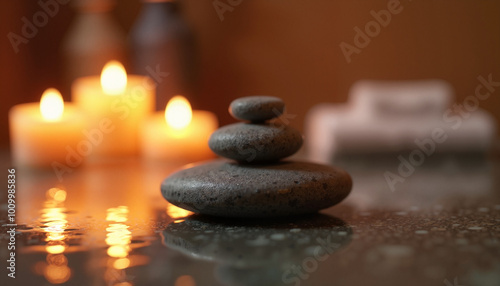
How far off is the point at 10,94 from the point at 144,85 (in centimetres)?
43

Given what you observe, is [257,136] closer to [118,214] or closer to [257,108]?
[257,108]

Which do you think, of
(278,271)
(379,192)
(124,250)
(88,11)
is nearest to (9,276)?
(124,250)

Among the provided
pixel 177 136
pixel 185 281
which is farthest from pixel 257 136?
pixel 177 136

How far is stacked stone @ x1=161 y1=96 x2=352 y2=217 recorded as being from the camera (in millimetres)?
715

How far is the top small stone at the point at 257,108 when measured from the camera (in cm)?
78

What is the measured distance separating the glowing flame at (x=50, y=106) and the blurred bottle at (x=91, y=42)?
1.19 feet

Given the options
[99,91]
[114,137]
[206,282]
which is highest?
[99,91]

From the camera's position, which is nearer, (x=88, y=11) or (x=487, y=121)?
(x=487, y=121)

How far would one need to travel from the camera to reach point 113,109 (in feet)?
4.59

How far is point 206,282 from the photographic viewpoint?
533 millimetres

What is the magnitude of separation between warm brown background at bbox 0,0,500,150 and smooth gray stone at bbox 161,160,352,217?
3.16 ft

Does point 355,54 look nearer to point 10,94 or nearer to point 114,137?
point 114,137

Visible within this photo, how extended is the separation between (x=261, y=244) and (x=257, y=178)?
0.10 m

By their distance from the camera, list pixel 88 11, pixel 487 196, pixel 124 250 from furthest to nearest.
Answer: pixel 88 11
pixel 487 196
pixel 124 250
